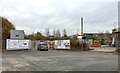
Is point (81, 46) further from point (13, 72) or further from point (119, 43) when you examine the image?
point (13, 72)

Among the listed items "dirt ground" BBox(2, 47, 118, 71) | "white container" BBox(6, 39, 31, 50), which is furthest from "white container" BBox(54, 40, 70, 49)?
"dirt ground" BBox(2, 47, 118, 71)

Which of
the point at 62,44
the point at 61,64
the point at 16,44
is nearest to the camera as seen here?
the point at 61,64

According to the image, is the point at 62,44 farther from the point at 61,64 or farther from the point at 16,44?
the point at 61,64

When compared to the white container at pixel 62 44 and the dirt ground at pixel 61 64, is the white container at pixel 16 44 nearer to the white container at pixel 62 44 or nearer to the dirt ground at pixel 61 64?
the white container at pixel 62 44

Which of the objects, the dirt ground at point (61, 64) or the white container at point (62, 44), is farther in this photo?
the white container at point (62, 44)

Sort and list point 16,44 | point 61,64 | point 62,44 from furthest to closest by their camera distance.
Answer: point 62,44 < point 16,44 < point 61,64

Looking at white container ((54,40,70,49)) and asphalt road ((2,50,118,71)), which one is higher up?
white container ((54,40,70,49))

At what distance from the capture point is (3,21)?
6391cm

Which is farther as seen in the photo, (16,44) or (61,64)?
(16,44)

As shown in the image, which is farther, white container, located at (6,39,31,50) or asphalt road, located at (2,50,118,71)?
white container, located at (6,39,31,50)

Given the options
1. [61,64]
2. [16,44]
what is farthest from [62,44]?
[61,64]

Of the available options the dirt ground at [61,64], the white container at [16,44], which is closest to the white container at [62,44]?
the white container at [16,44]

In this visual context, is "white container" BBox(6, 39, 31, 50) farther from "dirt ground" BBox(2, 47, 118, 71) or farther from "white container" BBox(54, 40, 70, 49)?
"dirt ground" BBox(2, 47, 118, 71)

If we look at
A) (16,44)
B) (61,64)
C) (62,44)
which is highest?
(16,44)
